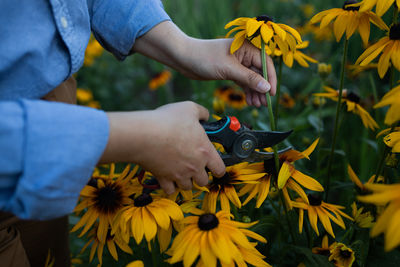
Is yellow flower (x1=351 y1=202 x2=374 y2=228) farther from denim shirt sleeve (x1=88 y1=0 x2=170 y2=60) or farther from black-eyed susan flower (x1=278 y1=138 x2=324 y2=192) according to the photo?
denim shirt sleeve (x1=88 y1=0 x2=170 y2=60)

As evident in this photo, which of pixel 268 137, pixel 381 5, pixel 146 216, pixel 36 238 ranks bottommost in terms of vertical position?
pixel 36 238

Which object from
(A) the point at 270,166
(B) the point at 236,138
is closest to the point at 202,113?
(B) the point at 236,138

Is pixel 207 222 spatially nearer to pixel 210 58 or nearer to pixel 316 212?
pixel 316 212

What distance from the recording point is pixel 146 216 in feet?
2.12

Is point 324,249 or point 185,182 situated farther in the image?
point 324,249

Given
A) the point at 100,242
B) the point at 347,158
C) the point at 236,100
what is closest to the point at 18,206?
the point at 100,242

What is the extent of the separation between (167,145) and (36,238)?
542 millimetres

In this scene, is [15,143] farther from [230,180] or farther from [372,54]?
[372,54]

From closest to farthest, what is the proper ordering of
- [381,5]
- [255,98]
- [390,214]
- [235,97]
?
[390,214] → [381,5] → [255,98] → [235,97]

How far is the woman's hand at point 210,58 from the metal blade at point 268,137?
108 millimetres

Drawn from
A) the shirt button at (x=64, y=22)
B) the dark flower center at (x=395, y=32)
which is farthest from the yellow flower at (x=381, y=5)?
the shirt button at (x=64, y=22)

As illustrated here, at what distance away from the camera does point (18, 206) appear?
1.75 feet

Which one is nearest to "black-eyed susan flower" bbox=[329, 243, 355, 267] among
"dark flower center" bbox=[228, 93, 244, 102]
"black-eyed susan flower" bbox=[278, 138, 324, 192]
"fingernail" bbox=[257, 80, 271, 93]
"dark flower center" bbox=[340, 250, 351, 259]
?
"dark flower center" bbox=[340, 250, 351, 259]

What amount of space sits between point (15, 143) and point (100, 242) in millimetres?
318
